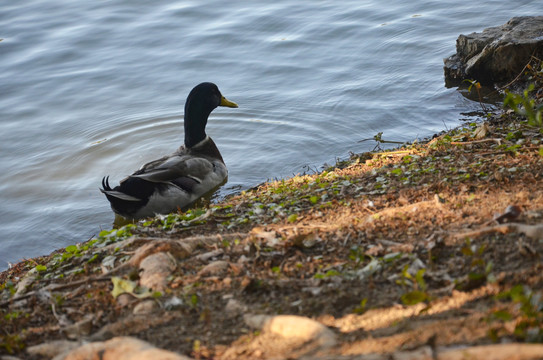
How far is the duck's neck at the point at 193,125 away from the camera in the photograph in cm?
909

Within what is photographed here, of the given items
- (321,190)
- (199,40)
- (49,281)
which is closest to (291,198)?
(321,190)

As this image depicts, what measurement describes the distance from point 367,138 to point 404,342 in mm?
6566

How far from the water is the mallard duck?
0.34 m

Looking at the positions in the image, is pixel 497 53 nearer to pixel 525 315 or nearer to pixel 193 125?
pixel 193 125

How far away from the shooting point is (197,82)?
37.4 ft

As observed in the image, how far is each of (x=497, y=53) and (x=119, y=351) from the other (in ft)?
26.4

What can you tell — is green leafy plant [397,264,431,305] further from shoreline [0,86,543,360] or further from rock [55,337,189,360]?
rock [55,337,189,360]

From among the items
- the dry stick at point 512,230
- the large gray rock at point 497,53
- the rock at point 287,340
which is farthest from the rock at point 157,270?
the large gray rock at point 497,53

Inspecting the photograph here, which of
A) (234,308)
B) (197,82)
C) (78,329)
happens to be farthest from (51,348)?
(197,82)

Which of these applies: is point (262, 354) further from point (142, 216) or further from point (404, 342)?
point (142, 216)

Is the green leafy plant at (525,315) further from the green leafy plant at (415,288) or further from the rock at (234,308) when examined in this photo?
the rock at (234,308)

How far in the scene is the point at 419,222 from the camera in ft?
14.6

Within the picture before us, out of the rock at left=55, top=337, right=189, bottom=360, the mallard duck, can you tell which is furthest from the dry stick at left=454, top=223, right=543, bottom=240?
the mallard duck

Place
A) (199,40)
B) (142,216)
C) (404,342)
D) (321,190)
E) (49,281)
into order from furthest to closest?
(199,40) < (142,216) < (321,190) < (49,281) < (404,342)
